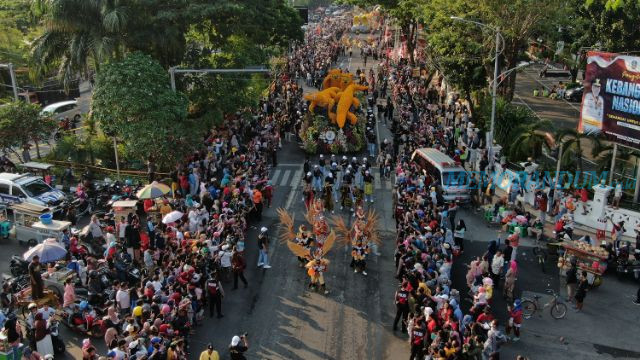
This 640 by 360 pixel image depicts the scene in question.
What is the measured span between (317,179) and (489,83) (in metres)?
14.6

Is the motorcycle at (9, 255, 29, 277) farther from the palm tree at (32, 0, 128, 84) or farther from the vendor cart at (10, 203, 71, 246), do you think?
the palm tree at (32, 0, 128, 84)

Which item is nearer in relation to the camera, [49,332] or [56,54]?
[49,332]

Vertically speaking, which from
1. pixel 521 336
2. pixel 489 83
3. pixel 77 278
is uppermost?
pixel 489 83

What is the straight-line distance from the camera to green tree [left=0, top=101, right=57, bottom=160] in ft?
103

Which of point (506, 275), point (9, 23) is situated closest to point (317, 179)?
point (506, 275)

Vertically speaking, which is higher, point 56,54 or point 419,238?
point 56,54

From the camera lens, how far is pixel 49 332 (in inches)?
646

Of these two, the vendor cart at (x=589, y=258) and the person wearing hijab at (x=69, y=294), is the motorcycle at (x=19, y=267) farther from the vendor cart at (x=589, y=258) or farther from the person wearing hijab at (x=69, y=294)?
the vendor cart at (x=589, y=258)

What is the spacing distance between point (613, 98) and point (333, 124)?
15.4 m

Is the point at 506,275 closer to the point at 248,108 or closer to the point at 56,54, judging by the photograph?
the point at 248,108

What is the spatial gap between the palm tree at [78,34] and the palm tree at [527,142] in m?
20.3

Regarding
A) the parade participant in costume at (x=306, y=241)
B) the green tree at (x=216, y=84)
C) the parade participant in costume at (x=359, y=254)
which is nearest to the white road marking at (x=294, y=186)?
the green tree at (x=216, y=84)

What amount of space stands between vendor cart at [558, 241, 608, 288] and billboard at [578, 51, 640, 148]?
6.55 meters

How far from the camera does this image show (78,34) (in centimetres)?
3120
